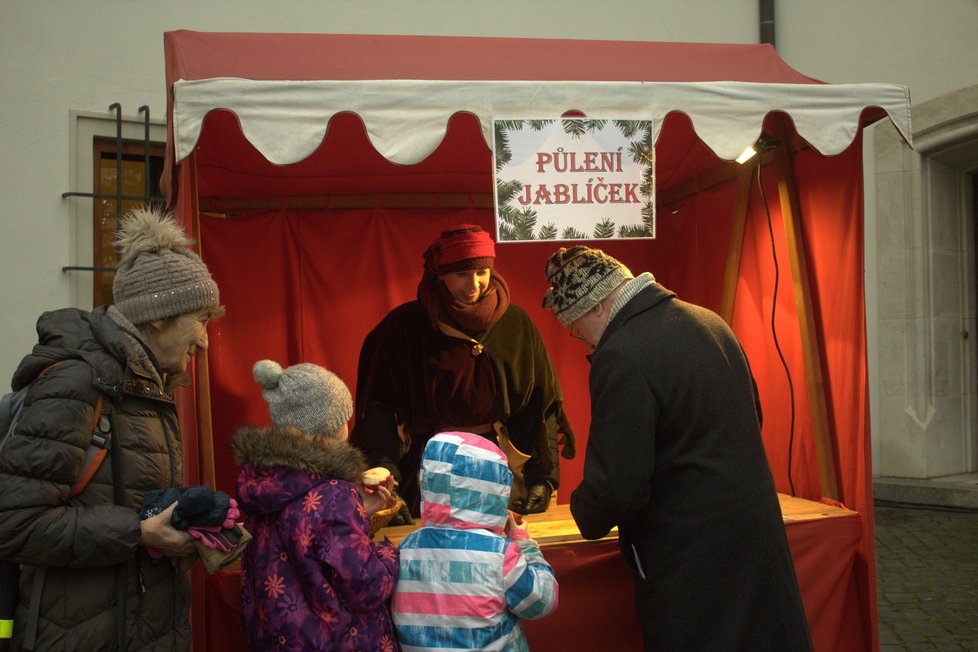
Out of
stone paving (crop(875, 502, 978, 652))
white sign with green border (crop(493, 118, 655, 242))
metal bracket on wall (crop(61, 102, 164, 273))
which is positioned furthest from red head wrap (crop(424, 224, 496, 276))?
stone paving (crop(875, 502, 978, 652))

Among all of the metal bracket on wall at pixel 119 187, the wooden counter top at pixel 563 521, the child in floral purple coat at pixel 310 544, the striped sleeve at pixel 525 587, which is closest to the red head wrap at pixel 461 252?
the wooden counter top at pixel 563 521

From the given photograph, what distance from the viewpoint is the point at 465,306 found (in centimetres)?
358

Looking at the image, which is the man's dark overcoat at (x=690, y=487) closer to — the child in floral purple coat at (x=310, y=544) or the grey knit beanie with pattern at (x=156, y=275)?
the child in floral purple coat at (x=310, y=544)

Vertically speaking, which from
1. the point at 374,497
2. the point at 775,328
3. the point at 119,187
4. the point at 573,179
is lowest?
the point at 374,497

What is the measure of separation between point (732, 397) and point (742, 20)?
20.3 ft

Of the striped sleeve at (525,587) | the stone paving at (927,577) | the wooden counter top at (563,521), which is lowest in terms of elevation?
the stone paving at (927,577)

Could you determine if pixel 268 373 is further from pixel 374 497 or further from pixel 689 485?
pixel 689 485

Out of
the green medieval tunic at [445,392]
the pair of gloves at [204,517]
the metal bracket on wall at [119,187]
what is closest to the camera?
the pair of gloves at [204,517]

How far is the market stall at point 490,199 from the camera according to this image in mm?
2807

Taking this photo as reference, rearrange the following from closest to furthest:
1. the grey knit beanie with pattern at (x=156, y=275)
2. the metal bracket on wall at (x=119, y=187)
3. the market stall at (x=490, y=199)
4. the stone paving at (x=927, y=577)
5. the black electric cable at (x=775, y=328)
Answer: the grey knit beanie with pattern at (x=156, y=275) < the market stall at (x=490, y=199) < the black electric cable at (x=775, y=328) < the stone paving at (x=927, y=577) < the metal bracket on wall at (x=119, y=187)

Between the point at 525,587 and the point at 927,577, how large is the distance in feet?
14.2

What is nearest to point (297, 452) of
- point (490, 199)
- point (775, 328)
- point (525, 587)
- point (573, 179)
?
point (525, 587)

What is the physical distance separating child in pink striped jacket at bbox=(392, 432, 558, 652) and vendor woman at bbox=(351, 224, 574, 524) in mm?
1246

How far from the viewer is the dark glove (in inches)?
139
